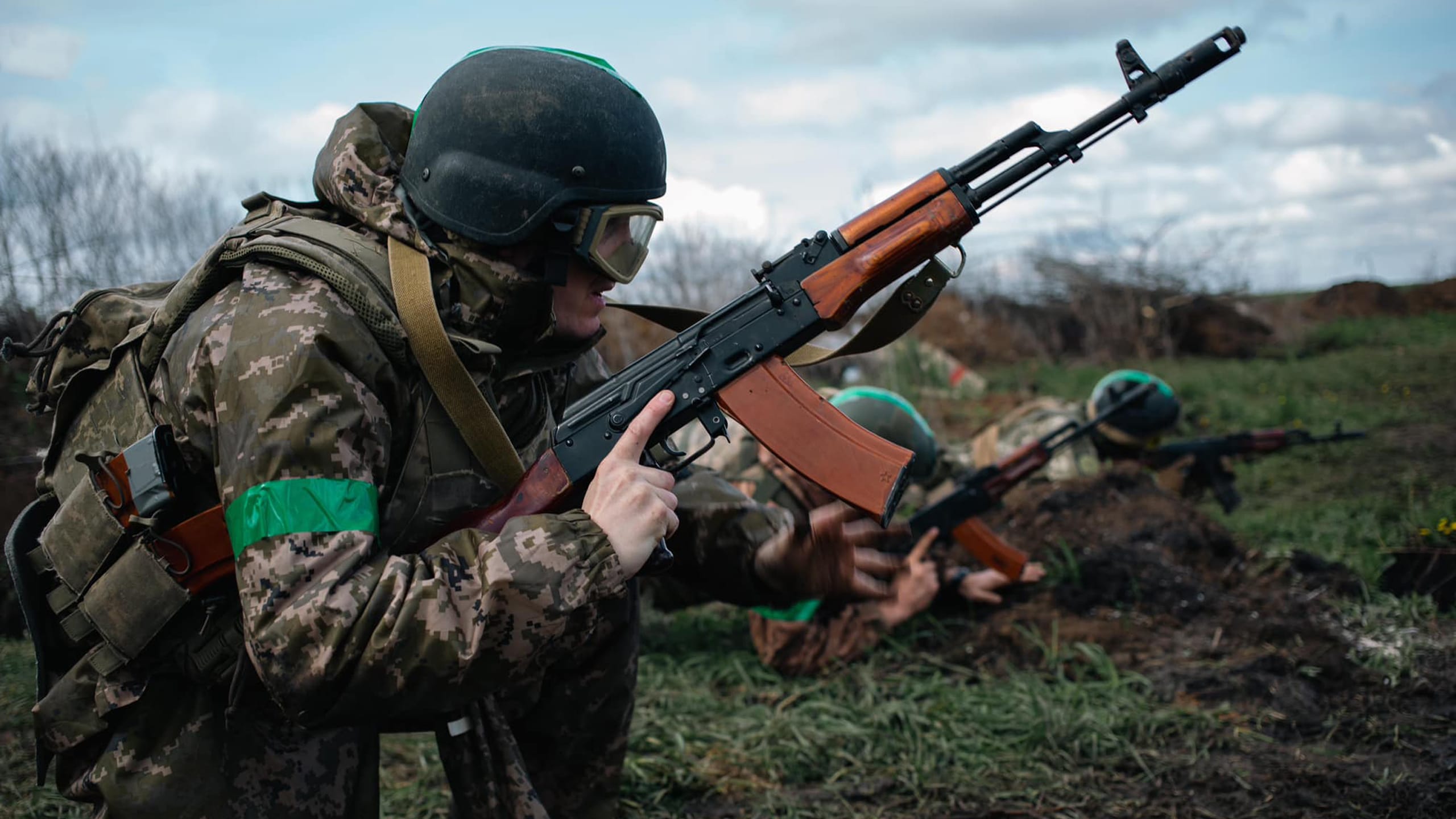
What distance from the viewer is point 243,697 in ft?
7.27

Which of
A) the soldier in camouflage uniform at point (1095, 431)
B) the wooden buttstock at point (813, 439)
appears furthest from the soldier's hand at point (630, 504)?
the soldier in camouflage uniform at point (1095, 431)

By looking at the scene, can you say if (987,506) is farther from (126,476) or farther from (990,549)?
(126,476)

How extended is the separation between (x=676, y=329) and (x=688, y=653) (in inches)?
96.4

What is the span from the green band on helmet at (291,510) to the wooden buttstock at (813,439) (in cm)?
91

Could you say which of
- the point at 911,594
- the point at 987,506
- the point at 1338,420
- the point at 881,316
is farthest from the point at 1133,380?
the point at 881,316

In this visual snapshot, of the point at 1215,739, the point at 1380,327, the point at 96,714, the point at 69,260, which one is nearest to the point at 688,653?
the point at 1215,739

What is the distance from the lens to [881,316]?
2762 millimetres

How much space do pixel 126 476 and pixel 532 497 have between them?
0.79m

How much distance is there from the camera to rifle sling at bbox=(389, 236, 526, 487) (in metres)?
2.11

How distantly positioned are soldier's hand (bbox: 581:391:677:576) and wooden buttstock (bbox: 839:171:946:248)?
768 millimetres

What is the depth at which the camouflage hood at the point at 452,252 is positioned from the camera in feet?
7.57

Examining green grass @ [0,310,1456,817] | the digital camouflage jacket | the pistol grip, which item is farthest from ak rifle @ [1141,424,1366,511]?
the pistol grip

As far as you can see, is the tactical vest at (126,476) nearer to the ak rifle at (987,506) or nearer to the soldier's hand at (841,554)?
the soldier's hand at (841,554)

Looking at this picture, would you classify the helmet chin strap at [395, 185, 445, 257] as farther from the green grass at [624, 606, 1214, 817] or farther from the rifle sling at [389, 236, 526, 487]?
the green grass at [624, 606, 1214, 817]
